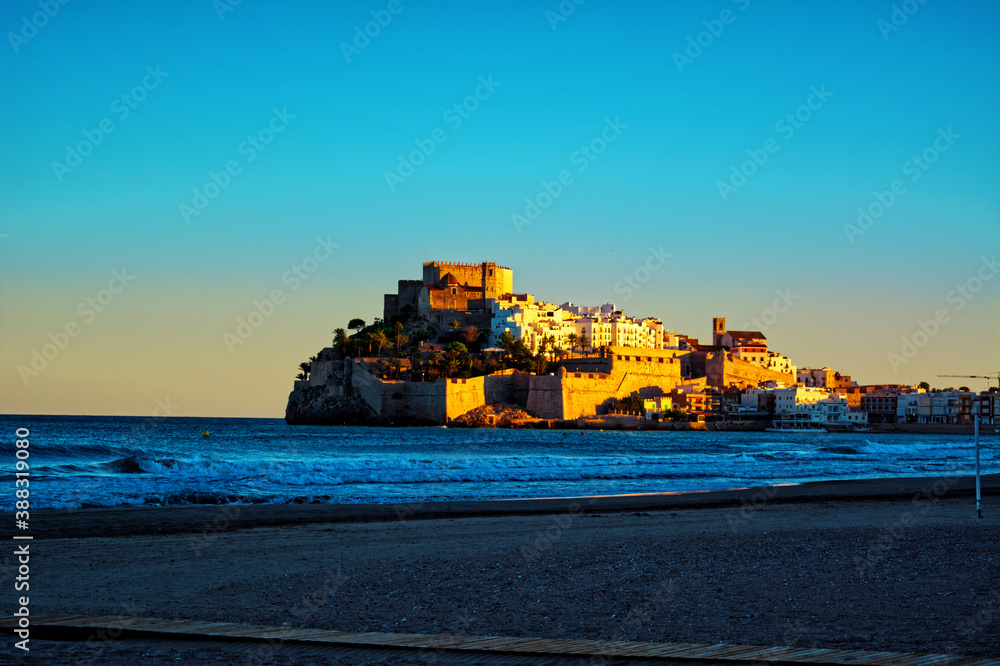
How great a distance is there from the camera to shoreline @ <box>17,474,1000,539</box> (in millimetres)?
11227

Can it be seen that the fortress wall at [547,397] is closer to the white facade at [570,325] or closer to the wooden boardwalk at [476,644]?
the white facade at [570,325]

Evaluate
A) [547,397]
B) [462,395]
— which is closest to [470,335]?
[547,397]

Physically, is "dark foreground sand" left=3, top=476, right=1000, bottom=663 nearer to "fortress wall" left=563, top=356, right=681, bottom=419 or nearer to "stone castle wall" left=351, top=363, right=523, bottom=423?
"stone castle wall" left=351, top=363, right=523, bottom=423

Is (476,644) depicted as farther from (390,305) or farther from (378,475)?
(390,305)

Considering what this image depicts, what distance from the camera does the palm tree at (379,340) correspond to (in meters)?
85.4

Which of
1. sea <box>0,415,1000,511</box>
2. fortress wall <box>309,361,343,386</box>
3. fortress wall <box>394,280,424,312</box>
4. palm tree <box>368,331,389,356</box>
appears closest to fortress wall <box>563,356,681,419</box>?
palm tree <box>368,331,389,356</box>

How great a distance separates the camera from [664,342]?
104m

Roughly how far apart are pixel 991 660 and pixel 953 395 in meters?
102

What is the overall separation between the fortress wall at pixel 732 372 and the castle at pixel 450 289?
2193 cm

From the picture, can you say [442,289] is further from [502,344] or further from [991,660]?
[991,660]

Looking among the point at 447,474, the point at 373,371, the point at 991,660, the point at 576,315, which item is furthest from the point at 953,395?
the point at 991,660

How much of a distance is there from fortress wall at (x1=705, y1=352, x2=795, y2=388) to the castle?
21.9 meters

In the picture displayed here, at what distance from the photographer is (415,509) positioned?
14117mm

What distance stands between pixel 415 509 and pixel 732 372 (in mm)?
84200
